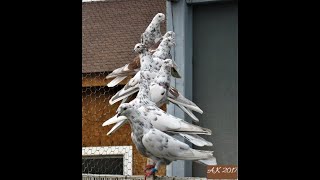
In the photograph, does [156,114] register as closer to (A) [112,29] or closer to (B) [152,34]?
Answer: (B) [152,34]

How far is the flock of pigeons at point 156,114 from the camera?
1.60 metres

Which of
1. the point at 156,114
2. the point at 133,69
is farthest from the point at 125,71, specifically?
the point at 156,114

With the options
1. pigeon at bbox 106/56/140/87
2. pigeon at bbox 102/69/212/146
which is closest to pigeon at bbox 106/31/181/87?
pigeon at bbox 106/56/140/87

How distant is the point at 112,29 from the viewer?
2.36 m

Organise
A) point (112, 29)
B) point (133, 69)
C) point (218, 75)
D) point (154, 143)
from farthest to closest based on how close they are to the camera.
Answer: point (112, 29), point (218, 75), point (133, 69), point (154, 143)

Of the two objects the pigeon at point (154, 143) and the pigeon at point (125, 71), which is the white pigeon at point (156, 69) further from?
the pigeon at point (154, 143)

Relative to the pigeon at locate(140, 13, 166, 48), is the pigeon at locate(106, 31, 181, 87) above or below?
below

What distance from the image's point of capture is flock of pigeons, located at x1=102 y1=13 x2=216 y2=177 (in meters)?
1.60

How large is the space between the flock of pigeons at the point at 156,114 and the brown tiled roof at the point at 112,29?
34cm

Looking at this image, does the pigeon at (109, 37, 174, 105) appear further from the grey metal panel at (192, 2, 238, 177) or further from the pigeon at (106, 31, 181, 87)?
the grey metal panel at (192, 2, 238, 177)

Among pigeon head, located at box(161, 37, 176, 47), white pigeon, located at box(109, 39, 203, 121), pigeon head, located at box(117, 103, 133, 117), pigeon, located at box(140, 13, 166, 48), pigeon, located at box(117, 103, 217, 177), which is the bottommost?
pigeon, located at box(117, 103, 217, 177)

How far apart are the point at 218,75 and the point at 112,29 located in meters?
0.40
